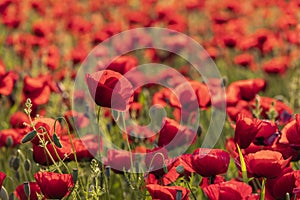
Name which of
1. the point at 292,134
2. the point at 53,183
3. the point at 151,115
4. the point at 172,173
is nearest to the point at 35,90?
the point at 151,115

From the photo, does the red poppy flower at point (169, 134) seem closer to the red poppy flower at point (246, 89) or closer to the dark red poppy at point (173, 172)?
the dark red poppy at point (173, 172)

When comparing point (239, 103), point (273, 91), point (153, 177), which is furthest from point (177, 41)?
point (153, 177)

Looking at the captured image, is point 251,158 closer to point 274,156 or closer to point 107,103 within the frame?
point 274,156

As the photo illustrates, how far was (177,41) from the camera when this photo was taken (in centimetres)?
422

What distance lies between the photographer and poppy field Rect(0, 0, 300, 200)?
1625mm

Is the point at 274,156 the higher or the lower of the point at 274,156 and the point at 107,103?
the lower

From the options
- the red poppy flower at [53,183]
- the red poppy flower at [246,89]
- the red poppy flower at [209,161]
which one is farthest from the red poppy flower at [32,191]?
the red poppy flower at [246,89]

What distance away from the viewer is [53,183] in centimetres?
156

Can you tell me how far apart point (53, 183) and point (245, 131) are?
499mm

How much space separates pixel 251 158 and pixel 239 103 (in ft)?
2.83

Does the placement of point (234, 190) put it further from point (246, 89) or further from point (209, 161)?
point (246, 89)

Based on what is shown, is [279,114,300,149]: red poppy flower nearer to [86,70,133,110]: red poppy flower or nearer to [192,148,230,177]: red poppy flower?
[192,148,230,177]: red poppy flower

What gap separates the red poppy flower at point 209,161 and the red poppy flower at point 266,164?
0.06 metres

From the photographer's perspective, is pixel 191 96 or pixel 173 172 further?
pixel 191 96
